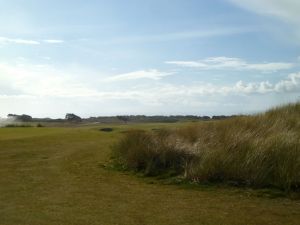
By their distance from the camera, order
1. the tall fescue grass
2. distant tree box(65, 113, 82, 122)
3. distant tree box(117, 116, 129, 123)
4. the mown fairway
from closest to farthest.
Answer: the mown fairway → the tall fescue grass → distant tree box(117, 116, 129, 123) → distant tree box(65, 113, 82, 122)

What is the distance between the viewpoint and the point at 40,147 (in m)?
23.8

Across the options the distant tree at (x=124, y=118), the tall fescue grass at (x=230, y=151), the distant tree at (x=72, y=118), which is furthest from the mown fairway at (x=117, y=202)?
the distant tree at (x=72, y=118)

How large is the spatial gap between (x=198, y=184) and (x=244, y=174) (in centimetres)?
114

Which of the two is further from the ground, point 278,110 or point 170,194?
point 278,110

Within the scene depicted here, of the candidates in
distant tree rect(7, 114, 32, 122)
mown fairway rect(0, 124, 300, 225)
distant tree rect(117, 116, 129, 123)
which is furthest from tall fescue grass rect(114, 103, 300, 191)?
distant tree rect(7, 114, 32, 122)

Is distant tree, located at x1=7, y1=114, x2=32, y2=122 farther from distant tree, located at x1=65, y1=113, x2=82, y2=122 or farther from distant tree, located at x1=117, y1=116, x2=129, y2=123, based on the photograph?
distant tree, located at x1=117, y1=116, x2=129, y2=123

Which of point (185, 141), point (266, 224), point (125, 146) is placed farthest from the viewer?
point (125, 146)

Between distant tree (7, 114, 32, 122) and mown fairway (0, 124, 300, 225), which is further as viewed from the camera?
distant tree (7, 114, 32, 122)

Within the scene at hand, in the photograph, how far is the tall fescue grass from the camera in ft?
37.1

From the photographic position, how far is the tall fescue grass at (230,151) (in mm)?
11320

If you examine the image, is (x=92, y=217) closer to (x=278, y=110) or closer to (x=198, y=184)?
(x=198, y=184)

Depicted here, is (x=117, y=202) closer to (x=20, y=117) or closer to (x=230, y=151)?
(x=230, y=151)

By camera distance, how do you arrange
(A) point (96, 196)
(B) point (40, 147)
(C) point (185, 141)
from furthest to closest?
(B) point (40, 147)
(C) point (185, 141)
(A) point (96, 196)

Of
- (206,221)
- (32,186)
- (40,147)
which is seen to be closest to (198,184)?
(206,221)
